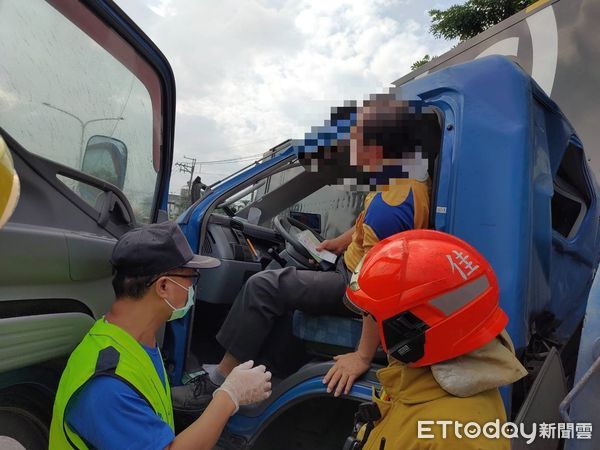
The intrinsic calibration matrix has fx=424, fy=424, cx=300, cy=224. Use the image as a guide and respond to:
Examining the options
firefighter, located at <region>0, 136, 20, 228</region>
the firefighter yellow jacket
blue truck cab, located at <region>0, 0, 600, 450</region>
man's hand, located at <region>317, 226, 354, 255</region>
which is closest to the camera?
firefighter, located at <region>0, 136, 20, 228</region>

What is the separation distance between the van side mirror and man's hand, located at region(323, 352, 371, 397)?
53.9 inches

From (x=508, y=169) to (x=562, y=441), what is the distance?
1218 mm

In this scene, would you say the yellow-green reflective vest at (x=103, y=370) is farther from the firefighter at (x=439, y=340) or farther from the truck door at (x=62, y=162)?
the firefighter at (x=439, y=340)

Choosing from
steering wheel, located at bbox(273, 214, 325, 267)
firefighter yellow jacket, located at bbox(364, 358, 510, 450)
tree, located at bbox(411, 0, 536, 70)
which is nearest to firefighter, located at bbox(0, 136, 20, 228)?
firefighter yellow jacket, located at bbox(364, 358, 510, 450)

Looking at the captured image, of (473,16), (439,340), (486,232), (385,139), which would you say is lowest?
(439,340)

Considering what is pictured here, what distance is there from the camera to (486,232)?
65.3 inches

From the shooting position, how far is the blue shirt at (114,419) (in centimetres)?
123

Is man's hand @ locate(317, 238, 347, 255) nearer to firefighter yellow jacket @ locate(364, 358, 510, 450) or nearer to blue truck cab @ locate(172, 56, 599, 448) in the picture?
blue truck cab @ locate(172, 56, 599, 448)

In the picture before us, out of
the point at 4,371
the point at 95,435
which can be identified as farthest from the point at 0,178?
the point at 95,435

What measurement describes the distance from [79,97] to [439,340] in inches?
66.1

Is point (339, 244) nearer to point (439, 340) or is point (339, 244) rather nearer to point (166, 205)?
point (166, 205)

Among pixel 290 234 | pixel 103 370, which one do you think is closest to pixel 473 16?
pixel 290 234

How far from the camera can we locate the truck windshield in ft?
4.90

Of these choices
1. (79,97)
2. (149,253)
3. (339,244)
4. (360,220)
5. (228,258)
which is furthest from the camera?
(228,258)
